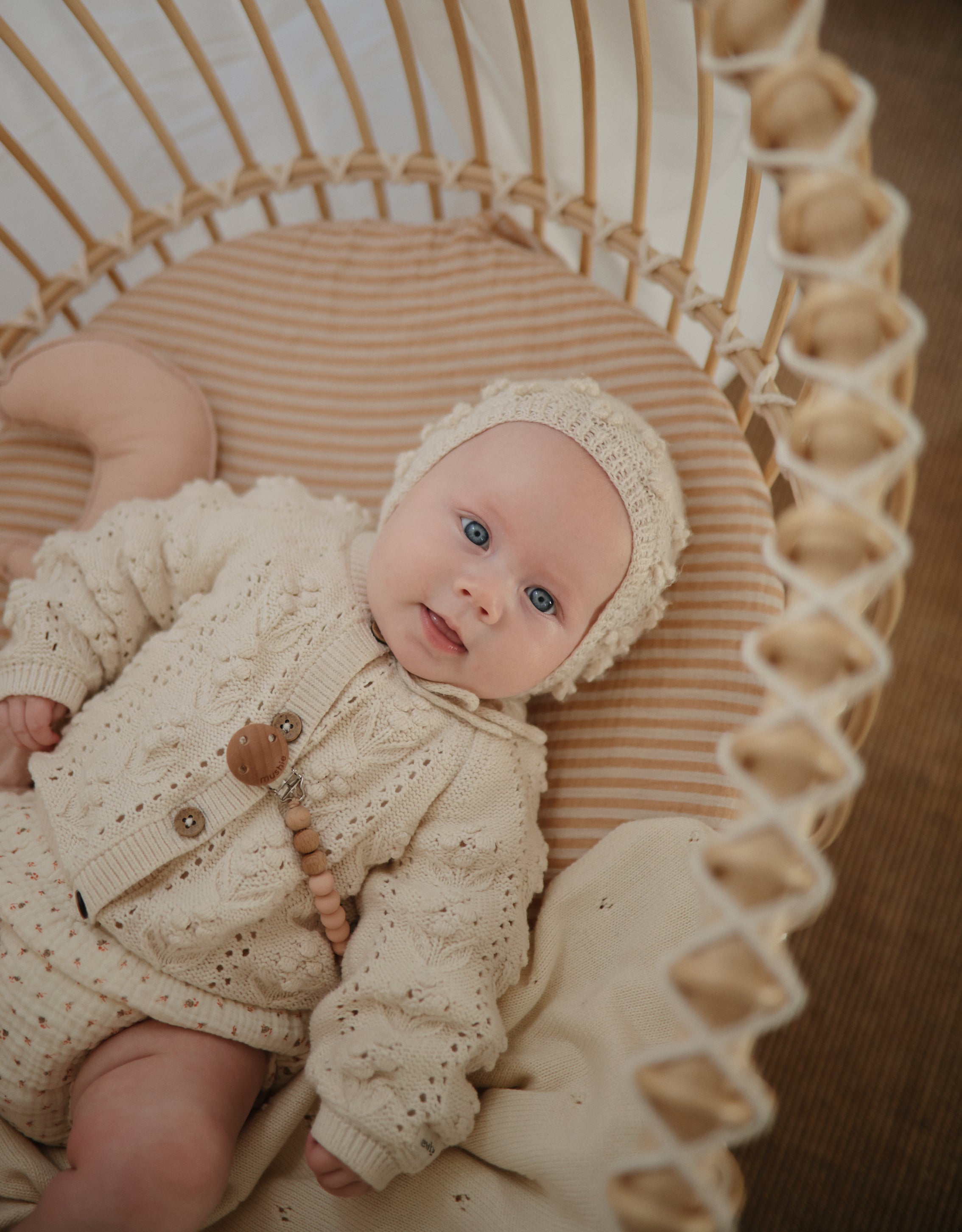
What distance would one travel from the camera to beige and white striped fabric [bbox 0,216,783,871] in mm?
1002

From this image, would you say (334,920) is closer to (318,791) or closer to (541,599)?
(318,791)

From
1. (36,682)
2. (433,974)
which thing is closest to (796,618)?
(433,974)

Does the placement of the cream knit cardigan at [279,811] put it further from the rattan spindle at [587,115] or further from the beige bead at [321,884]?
the rattan spindle at [587,115]

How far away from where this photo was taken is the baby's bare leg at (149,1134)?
2.36 feet

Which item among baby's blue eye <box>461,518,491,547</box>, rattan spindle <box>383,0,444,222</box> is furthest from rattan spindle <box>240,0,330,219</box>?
baby's blue eye <box>461,518,491,547</box>

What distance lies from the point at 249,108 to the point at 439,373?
579mm

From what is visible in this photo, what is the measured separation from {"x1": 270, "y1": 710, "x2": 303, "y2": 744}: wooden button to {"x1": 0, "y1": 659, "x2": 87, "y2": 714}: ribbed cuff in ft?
0.76

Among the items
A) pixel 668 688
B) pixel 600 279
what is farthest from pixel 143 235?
pixel 668 688

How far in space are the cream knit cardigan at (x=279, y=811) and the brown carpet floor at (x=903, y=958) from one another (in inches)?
27.9

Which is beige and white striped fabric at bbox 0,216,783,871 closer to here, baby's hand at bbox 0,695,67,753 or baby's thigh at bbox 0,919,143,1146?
baby's hand at bbox 0,695,67,753

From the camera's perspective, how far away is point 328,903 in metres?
0.88

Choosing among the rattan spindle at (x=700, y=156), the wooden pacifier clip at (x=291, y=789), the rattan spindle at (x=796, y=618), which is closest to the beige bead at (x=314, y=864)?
the wooden pacifier clip at (x=291, y=789)

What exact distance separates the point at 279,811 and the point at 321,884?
85mm

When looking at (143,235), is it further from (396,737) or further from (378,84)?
(396,737)
